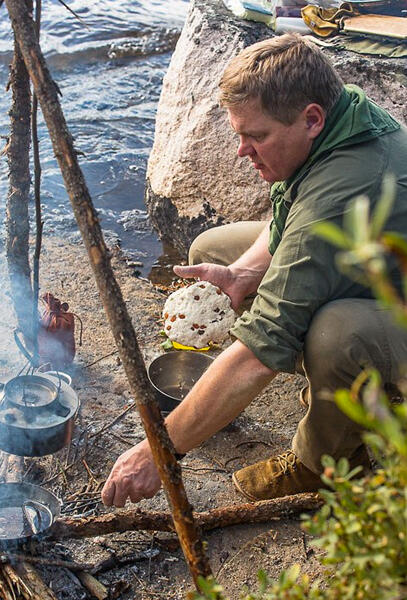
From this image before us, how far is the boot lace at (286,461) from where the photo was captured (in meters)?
3.78

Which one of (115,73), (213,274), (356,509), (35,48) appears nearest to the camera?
(356,509)

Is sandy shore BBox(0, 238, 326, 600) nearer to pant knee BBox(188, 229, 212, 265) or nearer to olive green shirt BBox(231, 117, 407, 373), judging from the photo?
pant knee BBox(188, 229, 212, 265)

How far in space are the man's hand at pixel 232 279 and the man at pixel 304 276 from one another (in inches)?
30.8

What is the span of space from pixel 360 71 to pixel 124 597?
4.17m

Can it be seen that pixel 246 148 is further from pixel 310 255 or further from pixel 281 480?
pixel 281 480

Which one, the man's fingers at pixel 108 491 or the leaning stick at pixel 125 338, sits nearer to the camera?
the leaning stick at pixel 125 338

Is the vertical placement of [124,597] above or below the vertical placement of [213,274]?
below

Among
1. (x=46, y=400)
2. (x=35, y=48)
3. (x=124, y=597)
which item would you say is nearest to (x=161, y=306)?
(x=46, y=400)

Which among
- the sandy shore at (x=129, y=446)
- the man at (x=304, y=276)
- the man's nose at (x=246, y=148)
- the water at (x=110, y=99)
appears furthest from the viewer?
the water at (x=110, y=99)

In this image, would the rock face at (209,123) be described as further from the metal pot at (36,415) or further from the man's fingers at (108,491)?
the man's fingers at (108,491)

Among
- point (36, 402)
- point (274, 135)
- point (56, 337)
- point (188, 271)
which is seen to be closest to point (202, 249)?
point (188, 271)

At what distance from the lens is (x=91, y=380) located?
4.57m

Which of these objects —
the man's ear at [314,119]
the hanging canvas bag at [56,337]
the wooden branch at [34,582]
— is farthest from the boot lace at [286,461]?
the man's ear at [314,119]

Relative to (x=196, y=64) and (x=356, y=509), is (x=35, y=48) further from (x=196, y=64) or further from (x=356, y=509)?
(x=196, y=64)
